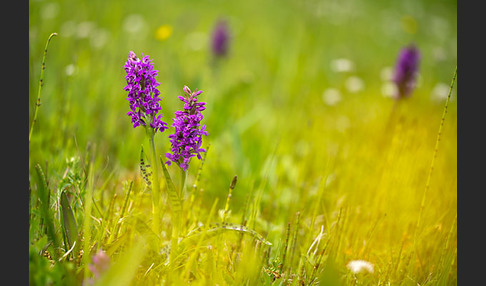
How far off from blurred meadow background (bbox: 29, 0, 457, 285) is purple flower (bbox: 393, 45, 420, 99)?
0.32ft

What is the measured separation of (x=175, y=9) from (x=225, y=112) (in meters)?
3.68

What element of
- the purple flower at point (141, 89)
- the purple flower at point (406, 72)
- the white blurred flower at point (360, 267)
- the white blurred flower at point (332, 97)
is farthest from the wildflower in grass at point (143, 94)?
the white blurred flower at point (332, 97)

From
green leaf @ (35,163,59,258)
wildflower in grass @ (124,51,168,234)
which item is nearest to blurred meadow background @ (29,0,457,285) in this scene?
green leaf @ (35,163,59,258)

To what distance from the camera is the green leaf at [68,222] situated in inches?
47.3

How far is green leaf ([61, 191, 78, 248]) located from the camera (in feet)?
3.94

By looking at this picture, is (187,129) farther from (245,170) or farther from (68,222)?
(245,170)

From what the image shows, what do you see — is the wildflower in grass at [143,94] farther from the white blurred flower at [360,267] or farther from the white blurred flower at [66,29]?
the white blurred flower at [66,29]

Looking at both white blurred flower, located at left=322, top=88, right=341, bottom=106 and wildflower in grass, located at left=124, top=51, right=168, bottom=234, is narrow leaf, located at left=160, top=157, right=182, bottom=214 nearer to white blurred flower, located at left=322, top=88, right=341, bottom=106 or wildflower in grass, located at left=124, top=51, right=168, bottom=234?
wildflower in grass, located at left=124, top=51, right=168, bottom=234

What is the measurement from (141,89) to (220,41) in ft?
7.96

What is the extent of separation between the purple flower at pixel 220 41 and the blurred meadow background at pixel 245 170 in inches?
2.5

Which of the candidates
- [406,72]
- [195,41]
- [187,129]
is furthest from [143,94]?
[195,41]

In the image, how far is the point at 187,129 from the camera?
115 centimetres

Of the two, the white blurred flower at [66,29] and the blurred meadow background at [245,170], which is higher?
the white blurred flower at [66,29]

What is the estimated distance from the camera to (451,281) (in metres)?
1.46
